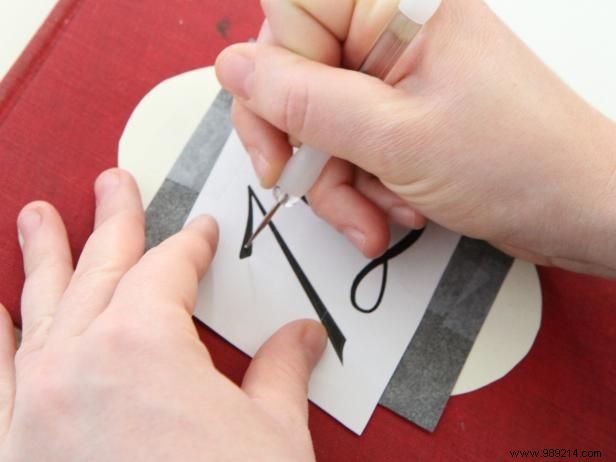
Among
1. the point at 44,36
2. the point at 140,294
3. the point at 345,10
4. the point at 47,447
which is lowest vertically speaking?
the point at 47,447

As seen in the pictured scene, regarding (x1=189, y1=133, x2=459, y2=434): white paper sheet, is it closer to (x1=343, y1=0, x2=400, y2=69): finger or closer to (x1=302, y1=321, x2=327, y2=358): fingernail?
(x1=302, y1=321, x2=327, y2=358): fingernail

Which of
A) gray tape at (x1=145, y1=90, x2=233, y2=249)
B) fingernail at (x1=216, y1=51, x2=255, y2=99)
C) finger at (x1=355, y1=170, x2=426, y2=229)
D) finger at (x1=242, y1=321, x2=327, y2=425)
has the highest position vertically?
fingernail at (x1=216, y1=51, x2=255, y2=99)

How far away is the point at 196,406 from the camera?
1.24 feet

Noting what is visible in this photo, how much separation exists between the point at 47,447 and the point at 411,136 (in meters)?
0.36

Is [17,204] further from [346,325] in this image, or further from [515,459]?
[515,459]

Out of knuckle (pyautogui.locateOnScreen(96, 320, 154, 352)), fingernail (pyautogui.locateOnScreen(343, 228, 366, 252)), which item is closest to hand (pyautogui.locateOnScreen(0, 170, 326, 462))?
knuckle (pyautogui.locateOnScreen(96, 320, 154, 352))

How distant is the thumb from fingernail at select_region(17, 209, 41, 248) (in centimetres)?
24

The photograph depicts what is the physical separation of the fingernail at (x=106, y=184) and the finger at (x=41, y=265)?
5 centimetres

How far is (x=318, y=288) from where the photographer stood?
0.56 meters

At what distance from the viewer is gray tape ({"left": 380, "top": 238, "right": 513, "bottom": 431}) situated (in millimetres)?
542

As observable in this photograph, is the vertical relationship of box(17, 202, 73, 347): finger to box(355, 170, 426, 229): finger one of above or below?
below

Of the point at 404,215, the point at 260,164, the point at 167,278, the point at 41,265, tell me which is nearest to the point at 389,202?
the point at 404,215

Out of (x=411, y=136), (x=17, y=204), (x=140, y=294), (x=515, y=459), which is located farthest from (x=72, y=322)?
(x=515, y=459)

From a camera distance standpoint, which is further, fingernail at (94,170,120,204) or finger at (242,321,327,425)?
fingernail at (94,170,120,204)
